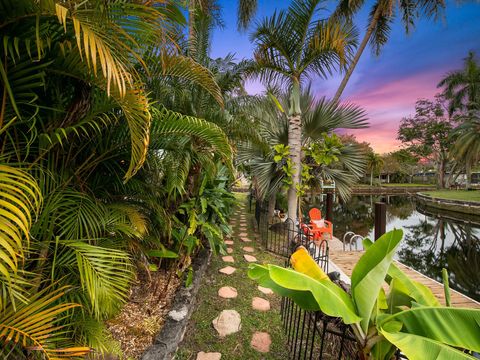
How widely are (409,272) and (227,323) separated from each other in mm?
5591

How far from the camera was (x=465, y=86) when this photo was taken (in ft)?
84.1

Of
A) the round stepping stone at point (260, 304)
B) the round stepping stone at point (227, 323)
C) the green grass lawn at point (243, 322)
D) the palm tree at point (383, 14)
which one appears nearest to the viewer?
the green grass lawn at point (243, 322)

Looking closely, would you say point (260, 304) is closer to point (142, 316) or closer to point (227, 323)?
point (227, 323)

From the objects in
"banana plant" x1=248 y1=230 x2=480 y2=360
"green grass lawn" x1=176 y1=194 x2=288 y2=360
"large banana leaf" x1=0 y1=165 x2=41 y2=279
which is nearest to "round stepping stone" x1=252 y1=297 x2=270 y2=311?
"green grass lawn" x1=176 y1=194 x2=288 y2=360

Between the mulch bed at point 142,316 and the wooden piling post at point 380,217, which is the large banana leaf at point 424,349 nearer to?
the mulch bed at point 142,316

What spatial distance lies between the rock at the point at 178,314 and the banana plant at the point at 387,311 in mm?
1533

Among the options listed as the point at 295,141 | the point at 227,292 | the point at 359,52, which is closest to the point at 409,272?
the point at 295,141

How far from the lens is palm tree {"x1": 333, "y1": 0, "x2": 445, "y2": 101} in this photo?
7.25 meters

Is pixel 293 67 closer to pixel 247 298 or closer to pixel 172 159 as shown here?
pixel 172 159

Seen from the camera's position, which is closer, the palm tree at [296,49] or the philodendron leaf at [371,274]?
the philodendron leaf at [371,274]

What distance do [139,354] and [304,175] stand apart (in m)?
4.70

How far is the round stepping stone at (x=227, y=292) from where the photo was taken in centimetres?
326

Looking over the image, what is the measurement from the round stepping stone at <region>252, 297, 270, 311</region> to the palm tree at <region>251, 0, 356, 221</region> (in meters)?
2.67

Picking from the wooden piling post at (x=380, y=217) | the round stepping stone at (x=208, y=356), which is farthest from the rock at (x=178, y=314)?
the wooden piling post at (x=380, y=217)
